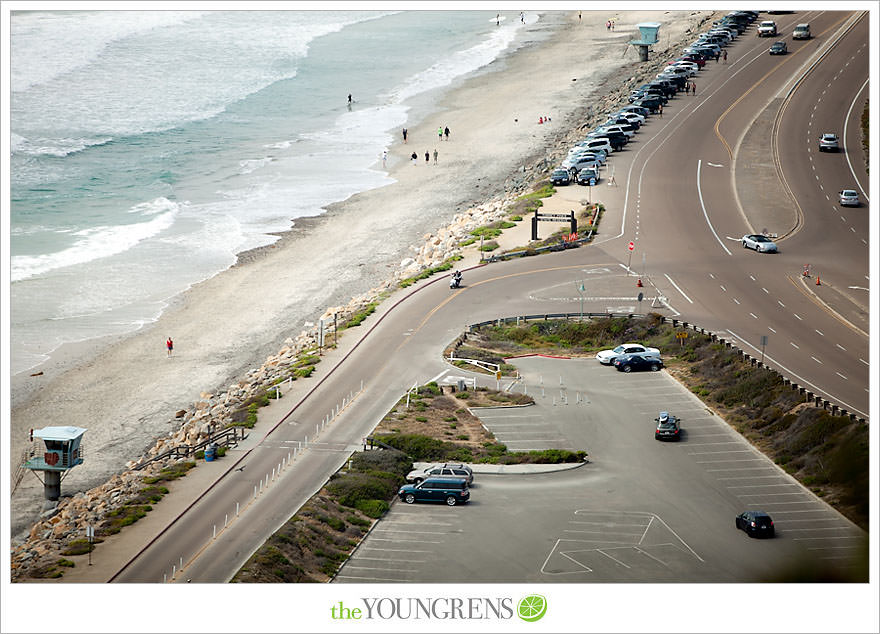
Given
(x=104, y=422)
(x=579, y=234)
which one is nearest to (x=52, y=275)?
(x=104, y=422)

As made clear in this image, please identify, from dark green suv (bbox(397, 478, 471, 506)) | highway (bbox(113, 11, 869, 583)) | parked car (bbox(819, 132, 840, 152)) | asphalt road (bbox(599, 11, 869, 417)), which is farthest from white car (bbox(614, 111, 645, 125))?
A: dark green suv (bbox(397, 478, 471, 506))

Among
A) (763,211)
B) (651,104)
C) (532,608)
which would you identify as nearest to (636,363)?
→ (763,211)

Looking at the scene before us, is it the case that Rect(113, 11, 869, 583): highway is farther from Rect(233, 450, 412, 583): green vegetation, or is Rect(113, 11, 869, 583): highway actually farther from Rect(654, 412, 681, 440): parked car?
Rect(654, 412, 681, 440): parked car

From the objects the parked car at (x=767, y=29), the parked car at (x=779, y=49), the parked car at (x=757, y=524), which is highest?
the parked car at (x=767, y=29)

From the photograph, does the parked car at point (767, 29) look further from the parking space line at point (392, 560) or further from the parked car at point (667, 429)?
the parking space line at point (392, 560)

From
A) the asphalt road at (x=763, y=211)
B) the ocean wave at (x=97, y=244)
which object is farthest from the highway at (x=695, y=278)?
the ocean wave at (x=97, y=244)

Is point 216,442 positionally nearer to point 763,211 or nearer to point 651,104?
point 763,211
